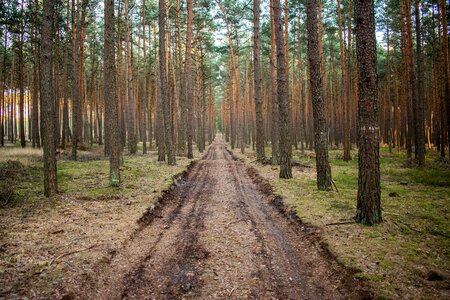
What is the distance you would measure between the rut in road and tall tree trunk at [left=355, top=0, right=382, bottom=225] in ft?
5.37

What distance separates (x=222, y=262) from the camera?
5.11 metres

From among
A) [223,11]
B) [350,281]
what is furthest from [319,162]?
[223,11]

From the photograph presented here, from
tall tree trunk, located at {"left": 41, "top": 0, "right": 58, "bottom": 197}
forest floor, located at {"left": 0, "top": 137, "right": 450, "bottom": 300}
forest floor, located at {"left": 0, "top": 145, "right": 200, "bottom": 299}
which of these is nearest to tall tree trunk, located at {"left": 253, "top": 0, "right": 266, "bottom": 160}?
forest floor, located at {"left": 0, "top": 145, "right": 200, "bottom": 299}

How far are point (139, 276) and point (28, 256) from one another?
199cm

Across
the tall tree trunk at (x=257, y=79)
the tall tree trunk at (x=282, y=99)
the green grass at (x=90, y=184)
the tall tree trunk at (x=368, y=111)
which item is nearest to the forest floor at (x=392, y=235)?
the tall tree trunk at (x=368, y=111)

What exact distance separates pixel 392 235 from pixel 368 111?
8.04 feet

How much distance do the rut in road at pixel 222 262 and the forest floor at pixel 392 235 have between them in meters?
0.43

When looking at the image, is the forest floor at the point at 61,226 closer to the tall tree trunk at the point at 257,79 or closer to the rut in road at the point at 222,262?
the rut in road at the point at 222,262

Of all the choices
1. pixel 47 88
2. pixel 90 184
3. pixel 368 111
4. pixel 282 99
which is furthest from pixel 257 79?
pixel 368 111

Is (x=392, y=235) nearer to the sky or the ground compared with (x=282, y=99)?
nearer to the ground

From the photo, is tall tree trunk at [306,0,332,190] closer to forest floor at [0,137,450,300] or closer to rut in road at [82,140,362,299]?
forest floor at [0,137,450,300]

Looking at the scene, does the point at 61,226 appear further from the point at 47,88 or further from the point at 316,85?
the point at 316,85

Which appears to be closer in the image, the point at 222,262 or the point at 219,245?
the point at 222,262

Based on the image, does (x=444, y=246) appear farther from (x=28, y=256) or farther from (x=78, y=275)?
(x=28, y=256)
